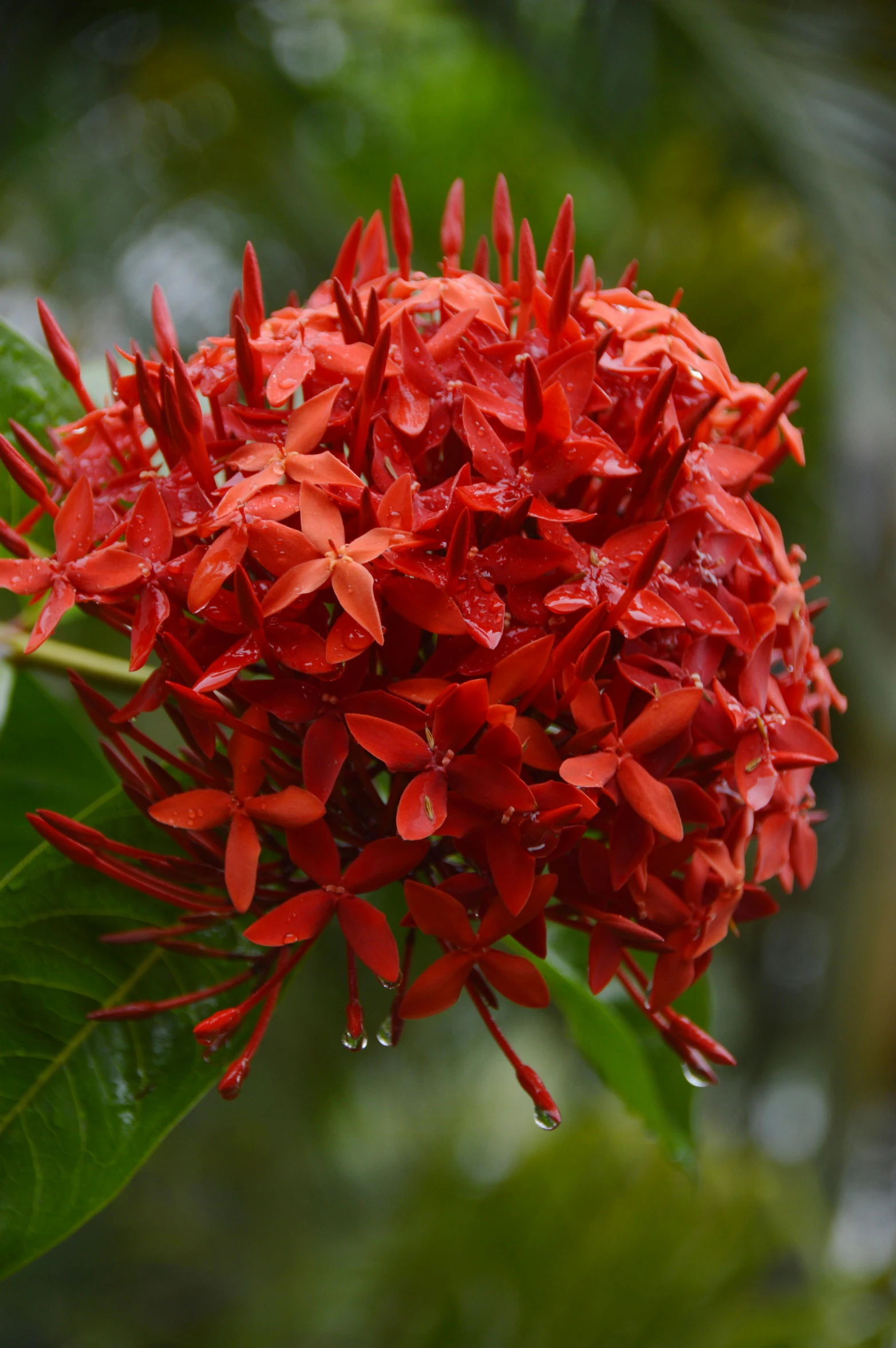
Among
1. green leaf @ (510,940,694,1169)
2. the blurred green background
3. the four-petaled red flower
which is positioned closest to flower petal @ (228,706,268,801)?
the four-petaled red flower

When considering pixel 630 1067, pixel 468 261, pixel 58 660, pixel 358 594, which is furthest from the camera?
pixel 468 261

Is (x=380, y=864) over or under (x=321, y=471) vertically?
under

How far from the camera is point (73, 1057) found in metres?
0.58

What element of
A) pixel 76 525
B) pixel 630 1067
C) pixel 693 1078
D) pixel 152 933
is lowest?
pixel 630 1067

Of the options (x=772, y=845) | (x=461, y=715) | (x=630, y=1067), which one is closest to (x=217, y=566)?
(x=461, y=715)

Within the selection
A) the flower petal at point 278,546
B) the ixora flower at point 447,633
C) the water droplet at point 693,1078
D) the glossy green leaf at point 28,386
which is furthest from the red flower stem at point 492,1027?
the glossy green leaf at point 28,386

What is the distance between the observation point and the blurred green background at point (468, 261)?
5.80ft

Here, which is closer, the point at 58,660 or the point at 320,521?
the point at 320,521

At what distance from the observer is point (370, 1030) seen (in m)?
3.04

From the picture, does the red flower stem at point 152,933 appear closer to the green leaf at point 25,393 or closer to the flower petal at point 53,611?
the flower petal at point 53,611

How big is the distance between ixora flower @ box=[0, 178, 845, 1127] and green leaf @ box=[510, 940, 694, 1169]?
0.19m

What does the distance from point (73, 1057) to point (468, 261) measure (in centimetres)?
221

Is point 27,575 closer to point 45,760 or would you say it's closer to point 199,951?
point 199,951

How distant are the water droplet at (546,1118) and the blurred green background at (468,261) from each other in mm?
1339
